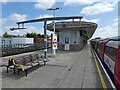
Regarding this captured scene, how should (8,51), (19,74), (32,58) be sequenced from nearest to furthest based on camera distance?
(19,74)
(32,58)
(8,51)

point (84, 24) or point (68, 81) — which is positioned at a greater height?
point (84, 24)

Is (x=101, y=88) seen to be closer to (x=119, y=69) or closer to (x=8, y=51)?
(x=119, y=69)

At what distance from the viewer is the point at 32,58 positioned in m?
10.9

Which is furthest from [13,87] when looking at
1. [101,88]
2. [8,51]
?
[8,51]

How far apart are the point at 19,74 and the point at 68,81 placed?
263 cm

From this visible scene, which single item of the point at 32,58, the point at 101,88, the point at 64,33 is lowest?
the point at 101,88

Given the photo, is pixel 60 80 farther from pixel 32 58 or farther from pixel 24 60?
pixel 32 58

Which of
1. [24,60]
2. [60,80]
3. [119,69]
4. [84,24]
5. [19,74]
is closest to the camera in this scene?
[119,69]

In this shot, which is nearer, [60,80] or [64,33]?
[60,80]

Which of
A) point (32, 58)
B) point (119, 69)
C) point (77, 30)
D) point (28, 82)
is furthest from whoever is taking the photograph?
point (77, 30)

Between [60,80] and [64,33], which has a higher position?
[64,33]

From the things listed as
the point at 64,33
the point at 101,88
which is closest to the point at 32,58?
the point at 101,88

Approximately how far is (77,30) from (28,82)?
2735cm

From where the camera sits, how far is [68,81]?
24.9 ft
